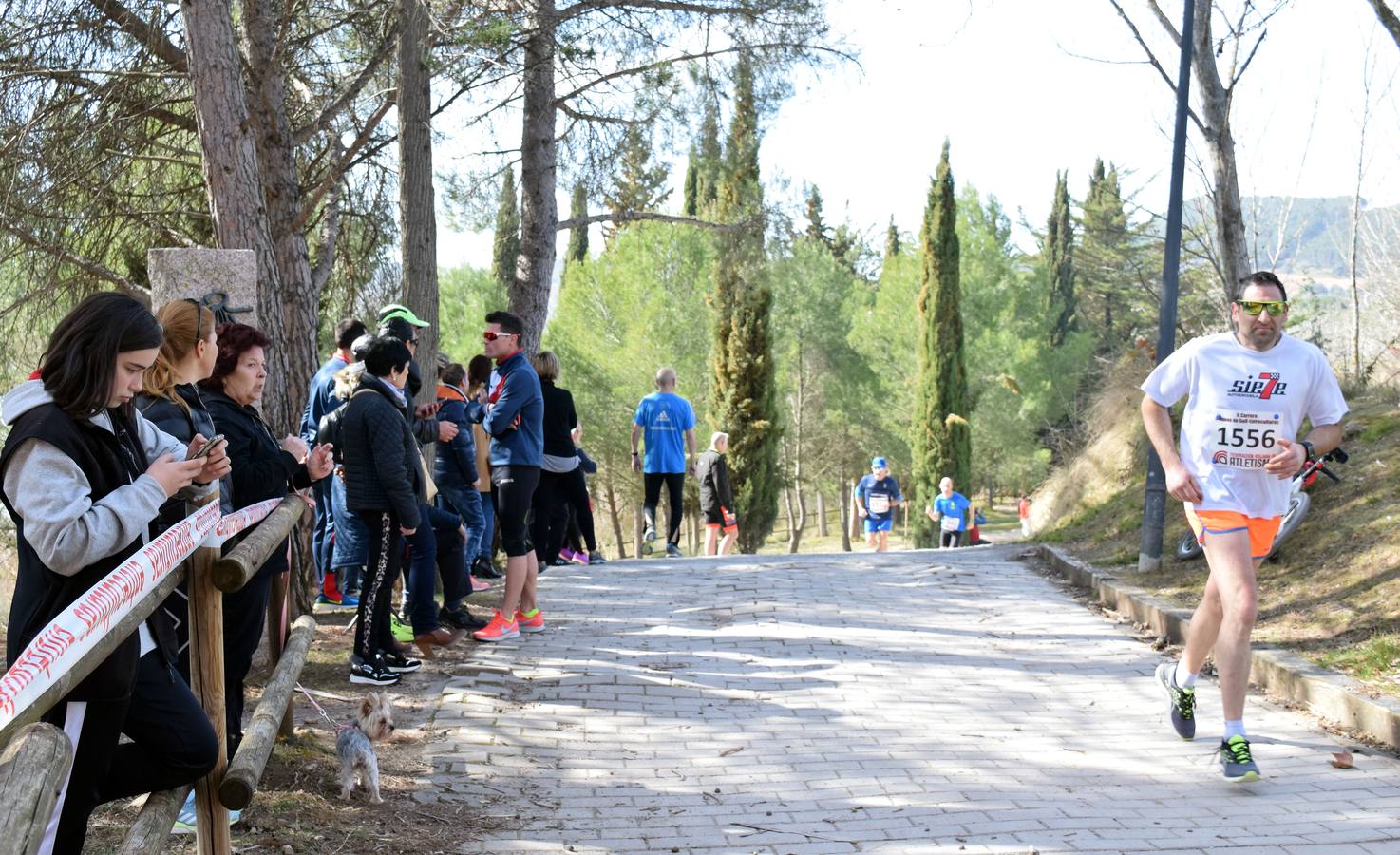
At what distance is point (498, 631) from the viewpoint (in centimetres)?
846

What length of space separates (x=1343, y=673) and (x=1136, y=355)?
11.0 meters

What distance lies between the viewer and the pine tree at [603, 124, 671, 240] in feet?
47.6

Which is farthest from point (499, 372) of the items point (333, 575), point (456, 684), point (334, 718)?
point (334, 718)

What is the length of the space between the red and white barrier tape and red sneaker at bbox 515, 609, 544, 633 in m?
5.37

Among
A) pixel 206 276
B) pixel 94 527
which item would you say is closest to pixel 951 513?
pixel 206 276

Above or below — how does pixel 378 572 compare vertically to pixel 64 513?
below

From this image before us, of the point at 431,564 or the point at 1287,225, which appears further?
the point at 1287,225

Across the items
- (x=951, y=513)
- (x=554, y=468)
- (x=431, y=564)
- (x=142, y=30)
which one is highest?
(x=142, y=30)

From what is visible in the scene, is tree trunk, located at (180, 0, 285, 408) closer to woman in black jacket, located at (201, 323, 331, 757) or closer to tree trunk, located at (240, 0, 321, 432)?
tree trunk, located at (240, 0, 321, 432)

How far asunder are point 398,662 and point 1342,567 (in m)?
6.07

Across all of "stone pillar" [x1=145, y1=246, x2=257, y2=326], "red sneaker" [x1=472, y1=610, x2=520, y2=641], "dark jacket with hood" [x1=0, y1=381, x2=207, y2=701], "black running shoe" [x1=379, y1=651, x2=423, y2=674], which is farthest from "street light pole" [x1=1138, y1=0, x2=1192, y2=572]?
"dark jacket with hood" [x1=0, y1=381, x2=207, y2=701]

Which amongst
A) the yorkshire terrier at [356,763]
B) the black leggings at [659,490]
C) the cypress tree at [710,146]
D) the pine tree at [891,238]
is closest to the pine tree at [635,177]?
the cypress tree at [710,146]

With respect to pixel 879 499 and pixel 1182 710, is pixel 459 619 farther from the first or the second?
pixel 879 499

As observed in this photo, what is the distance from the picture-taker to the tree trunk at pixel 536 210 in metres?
13.9
